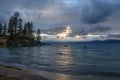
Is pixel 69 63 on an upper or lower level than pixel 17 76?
lower

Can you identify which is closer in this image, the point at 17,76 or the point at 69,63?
the point at 17,76

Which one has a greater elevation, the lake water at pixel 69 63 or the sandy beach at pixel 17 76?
the sandy beach at pixel 17 76

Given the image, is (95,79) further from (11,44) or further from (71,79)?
(11,44)

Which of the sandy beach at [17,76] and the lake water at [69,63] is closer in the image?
the sandy beach at [17,76]

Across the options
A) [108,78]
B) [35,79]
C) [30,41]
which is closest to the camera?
[35,79]

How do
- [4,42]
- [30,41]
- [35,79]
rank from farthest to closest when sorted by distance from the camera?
1. [30,41]
2. [4,42]
3. [35,79]

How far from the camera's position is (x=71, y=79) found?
29.9 meters

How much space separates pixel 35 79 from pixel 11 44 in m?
116

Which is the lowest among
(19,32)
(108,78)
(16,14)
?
(108,78)

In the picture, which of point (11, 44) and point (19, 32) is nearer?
point (11, 44)

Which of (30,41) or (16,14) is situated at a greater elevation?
(16,14)

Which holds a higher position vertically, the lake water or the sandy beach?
the sandy beach

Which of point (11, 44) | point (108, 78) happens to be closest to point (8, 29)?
point (11, 44)

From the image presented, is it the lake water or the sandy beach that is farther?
the lake water
